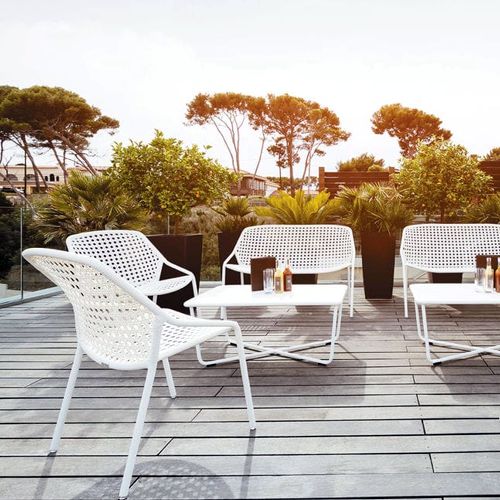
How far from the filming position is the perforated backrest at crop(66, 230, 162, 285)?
387 cm

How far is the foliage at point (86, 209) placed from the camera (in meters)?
5.78

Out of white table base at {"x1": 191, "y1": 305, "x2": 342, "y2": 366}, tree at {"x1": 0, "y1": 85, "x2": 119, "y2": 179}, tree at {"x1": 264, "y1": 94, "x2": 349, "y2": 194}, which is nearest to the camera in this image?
white table base at {"x1": 191, "y1": 305, "x2": 342, "y2": 366}

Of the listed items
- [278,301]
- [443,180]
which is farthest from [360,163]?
[278,301]

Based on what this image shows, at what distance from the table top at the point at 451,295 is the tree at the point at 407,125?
77.3 feet

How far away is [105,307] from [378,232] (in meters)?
4.18

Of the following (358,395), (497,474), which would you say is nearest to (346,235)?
(358,395)

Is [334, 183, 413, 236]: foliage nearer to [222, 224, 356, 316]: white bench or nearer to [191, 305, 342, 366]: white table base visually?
[222, 224, 356, 316]: white bench

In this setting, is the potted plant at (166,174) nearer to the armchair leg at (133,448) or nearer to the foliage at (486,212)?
the foliage at (486,212)

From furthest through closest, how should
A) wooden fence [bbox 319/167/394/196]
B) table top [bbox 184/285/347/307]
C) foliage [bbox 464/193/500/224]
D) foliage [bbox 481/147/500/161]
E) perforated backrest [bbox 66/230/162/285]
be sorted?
foliage [bbox 481/147/500/161], wooden fence [bbox 319/167/394/196], foliage [bbox 464/193/500/224], perforated backrest [bbox 66/230/162/285], table top [bbox 184/285/347/307]

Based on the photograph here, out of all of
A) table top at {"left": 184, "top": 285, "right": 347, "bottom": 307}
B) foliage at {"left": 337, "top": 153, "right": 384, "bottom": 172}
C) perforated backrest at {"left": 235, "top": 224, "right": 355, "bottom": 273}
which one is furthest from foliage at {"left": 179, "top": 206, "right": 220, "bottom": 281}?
foliage at {"left": 337, "top": 153, "right": 384, "bottom": 172}

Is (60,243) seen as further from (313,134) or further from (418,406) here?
(313,134)

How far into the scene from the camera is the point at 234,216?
6141 millimetres

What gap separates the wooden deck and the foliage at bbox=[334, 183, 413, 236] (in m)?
2.09

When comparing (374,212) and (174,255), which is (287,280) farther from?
(374,212)
